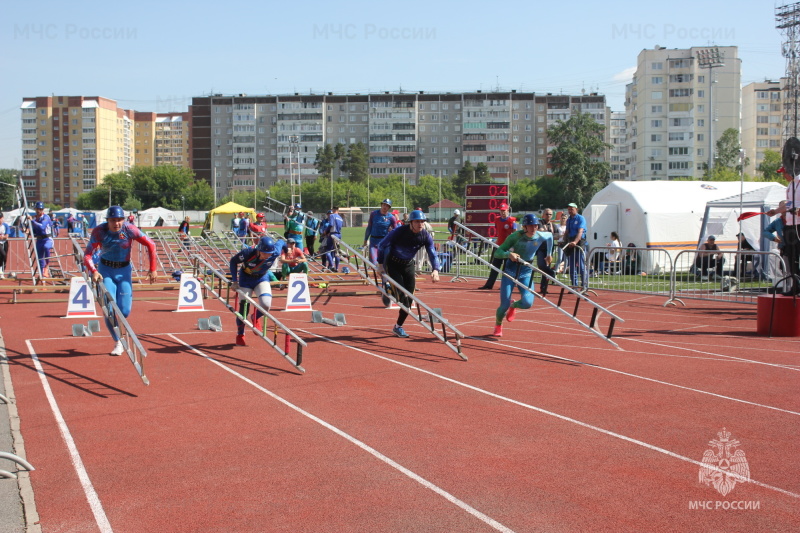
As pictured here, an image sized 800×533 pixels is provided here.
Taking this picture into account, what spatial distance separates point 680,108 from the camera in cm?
10956

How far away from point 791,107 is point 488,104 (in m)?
77.6

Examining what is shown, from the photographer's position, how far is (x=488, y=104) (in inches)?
5325

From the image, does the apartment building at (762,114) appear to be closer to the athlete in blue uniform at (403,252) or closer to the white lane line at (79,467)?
the athlete in blue uniform at (403,252)

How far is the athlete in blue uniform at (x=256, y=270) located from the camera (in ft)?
35.2

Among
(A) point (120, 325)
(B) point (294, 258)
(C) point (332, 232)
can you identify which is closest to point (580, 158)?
(C) point (332, 232)

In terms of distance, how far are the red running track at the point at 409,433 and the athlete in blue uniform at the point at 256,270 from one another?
754 millimetres

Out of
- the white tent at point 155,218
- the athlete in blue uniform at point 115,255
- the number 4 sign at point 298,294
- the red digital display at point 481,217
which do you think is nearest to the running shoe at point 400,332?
the number 4 sign at point 298,294

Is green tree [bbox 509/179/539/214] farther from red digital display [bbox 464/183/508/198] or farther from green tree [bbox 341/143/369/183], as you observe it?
red digital display [bbox 464/183/508/198]

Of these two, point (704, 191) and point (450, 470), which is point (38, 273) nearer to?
point (450, 470)

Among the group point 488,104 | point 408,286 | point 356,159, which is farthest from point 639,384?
point 488,104

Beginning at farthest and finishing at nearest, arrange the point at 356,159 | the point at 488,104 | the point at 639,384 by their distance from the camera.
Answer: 1. the point at 488,104
2. the point at 356,159
3. the point at 639,384

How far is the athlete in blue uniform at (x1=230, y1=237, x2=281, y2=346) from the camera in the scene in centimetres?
1073

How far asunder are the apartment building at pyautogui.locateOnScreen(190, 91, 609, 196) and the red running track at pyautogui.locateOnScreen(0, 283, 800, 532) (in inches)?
4951

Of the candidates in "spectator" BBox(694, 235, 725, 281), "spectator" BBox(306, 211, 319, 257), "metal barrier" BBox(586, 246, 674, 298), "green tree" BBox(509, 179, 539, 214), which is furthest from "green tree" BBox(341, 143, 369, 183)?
"spectator" BBox(694, 235, 725, 281)
